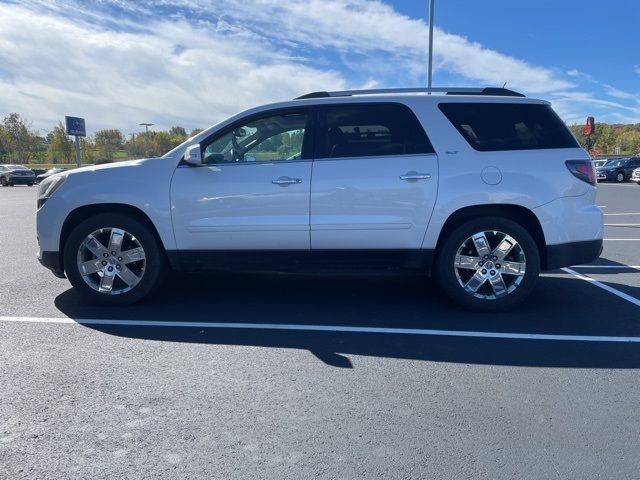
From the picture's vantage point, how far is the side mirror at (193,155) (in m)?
4.65

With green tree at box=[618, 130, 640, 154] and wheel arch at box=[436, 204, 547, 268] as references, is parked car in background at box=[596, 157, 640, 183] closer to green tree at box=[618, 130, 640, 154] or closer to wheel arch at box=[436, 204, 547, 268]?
wheel arch at box=[436, 204, 547, 268]

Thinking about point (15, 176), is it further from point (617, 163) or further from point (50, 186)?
point (617, 163)

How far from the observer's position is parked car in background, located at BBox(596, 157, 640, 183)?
34.5 m

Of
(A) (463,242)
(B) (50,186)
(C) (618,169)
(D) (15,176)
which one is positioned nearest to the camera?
(A) (463,242)

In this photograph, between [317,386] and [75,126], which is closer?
[317,386]

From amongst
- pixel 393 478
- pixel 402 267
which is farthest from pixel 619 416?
pixel 402 267

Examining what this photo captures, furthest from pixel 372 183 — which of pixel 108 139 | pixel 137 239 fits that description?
pixel 108 139

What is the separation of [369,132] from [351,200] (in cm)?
70

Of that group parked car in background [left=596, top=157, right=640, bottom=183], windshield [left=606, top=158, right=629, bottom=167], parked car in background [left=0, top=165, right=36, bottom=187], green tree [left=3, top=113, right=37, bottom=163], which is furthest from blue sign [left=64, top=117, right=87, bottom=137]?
green tree [left=3, top=113, right=37, bottom=163]

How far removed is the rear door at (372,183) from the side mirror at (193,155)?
1.08 m

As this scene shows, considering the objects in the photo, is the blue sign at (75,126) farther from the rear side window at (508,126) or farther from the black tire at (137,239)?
the rear side window at (508,126)

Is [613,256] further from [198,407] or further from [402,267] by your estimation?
[198,407]

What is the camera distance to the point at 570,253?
4793 mm

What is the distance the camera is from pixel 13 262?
7137 mm
